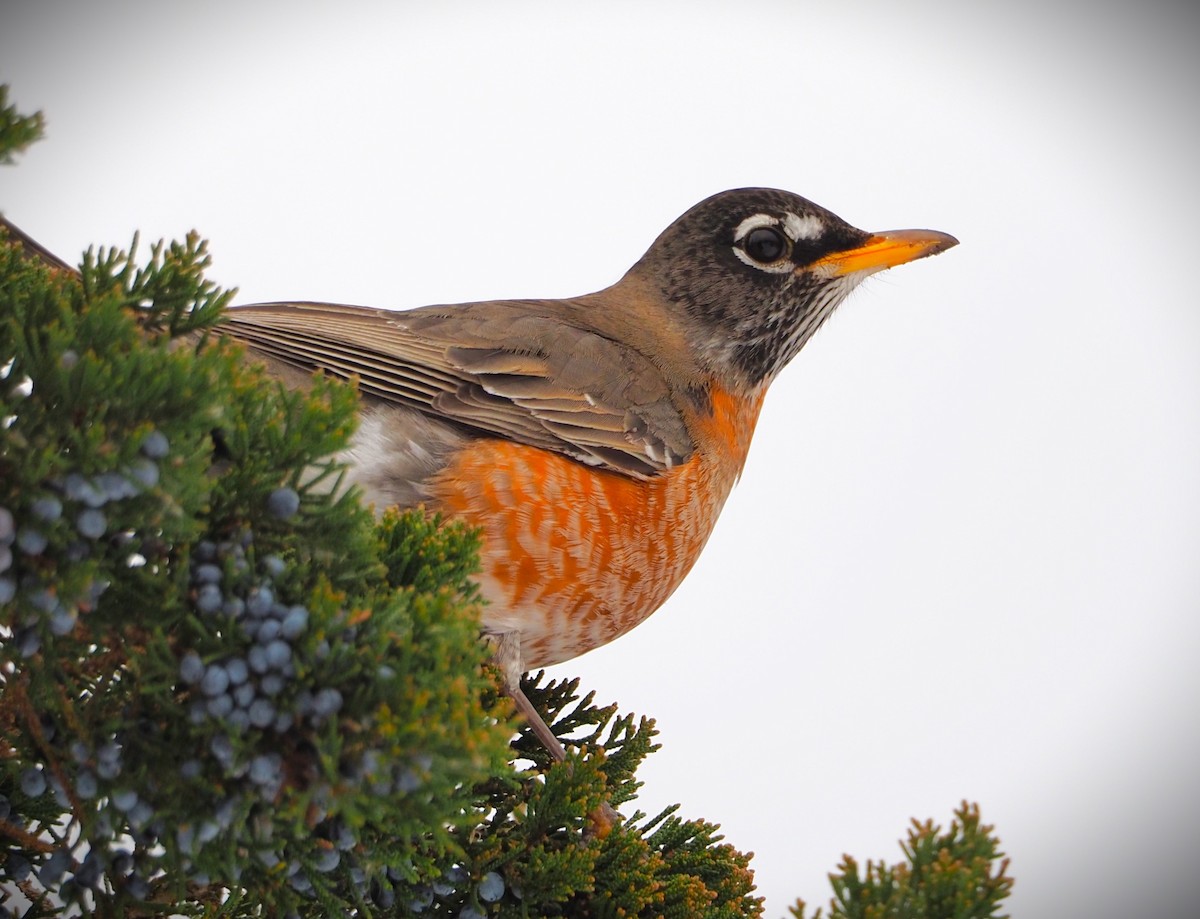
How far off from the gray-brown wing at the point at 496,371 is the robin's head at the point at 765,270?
43cm

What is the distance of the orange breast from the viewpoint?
2418 millimetres

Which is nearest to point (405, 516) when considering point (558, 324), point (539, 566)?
point (539, 566)

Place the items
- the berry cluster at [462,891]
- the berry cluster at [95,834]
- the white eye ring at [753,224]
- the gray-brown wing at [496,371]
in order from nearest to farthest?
the berry cluster at [95,834] < the berry cluster at [462,891] < the gray-brown wing at [496,371] < the white eye ring at [753,224]

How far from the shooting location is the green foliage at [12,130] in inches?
55.5

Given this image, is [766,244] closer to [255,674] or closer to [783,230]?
[783,230]

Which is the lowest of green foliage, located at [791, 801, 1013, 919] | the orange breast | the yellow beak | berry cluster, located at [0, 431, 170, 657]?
green foliage, located at [791, 801, 1013, 919]

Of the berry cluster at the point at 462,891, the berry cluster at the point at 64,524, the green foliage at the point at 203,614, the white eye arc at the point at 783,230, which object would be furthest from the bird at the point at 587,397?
the berry cluster at the point at 64,524

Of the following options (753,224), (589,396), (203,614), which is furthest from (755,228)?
(203,614)

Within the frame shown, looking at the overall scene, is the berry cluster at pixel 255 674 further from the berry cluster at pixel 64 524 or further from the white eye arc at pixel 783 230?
the white eye arc at pixel 783 230

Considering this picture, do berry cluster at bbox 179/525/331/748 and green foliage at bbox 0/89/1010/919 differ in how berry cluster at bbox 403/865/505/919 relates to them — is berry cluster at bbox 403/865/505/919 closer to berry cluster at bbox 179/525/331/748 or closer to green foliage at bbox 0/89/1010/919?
green foliage at bbox 0/89/1010/919

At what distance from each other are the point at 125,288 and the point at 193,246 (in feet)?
0.32

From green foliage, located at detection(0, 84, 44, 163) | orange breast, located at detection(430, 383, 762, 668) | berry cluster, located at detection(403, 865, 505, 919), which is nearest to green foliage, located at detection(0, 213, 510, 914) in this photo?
green foliage, located at detection(0, 84, 44, 163)

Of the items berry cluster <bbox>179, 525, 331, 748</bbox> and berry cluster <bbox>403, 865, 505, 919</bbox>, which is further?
berry cluster <bbox>403, 865, 505, 919</bbox>

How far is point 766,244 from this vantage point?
334 cm
